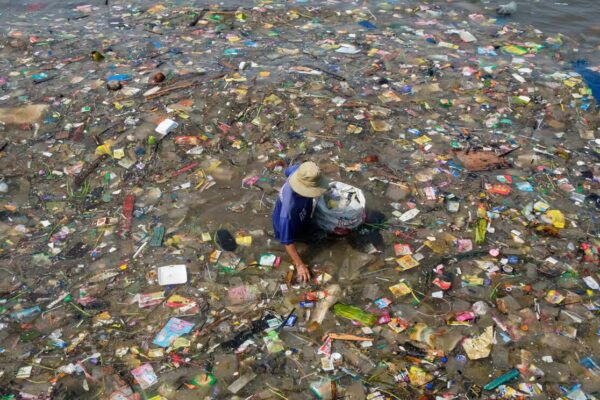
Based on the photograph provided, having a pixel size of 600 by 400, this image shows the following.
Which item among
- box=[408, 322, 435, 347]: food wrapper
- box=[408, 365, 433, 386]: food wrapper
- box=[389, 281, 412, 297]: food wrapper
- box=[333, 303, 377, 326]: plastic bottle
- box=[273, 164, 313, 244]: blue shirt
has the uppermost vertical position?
box=[273, 164, 313, 244]: blue shirt

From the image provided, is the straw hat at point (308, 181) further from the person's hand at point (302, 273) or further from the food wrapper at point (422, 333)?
the food wrapper at point (422, 333)

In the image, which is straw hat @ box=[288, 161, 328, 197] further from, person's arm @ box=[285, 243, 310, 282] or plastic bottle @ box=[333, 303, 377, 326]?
plastic bottle @ box=[333, 303, 377, 326]

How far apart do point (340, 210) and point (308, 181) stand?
1.99ft

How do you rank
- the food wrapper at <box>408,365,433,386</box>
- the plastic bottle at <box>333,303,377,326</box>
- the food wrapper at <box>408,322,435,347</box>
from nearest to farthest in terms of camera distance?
the food wrapper at <box>408,365,433,386</box>, the food wrapper at <box>408,322,435,347</box>, the plastic bottle at <box>333,303,377,326</box>

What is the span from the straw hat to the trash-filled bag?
46 centimetres

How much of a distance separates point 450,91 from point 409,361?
4000 mm

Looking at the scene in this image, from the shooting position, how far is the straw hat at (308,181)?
3.39m

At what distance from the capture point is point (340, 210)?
12.8 feet

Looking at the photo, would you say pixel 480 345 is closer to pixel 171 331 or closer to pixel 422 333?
pixel 422 333

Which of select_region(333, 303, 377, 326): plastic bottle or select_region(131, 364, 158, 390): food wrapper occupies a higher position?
select_region(333, 303, 377, 326): plastic bottle

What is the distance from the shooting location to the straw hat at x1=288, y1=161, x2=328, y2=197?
11.1 feet

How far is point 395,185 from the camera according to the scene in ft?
15.4

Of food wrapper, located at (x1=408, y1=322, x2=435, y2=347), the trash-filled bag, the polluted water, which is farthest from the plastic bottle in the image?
the trash-filled bag

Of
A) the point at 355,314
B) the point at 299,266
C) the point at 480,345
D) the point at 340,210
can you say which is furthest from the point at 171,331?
the point at 480,345
